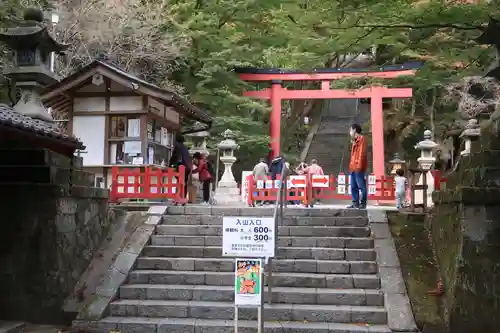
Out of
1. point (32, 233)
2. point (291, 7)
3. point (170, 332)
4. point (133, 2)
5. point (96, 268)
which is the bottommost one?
point (170, 332)

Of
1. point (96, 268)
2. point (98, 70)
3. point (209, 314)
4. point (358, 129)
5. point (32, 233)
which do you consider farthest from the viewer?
point (98, 70)

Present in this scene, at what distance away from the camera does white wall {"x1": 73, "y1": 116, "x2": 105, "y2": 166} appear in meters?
13.4

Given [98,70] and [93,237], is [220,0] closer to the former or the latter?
[98,70]

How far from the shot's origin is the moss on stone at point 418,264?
694 cm

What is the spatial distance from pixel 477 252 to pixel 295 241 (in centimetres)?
319

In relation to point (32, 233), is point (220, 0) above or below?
above

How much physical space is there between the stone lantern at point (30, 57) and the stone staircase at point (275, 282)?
3289 mm

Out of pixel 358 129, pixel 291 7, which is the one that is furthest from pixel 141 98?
pixel 358 129

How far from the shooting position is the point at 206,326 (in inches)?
269

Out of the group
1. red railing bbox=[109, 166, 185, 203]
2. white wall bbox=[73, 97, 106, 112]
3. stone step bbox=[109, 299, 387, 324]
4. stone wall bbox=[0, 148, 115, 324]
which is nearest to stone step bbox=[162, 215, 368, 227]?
red railing bbox=[109, 166, 185, 203]

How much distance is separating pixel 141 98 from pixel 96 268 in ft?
20.5

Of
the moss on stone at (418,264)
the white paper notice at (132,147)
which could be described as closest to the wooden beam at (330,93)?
the white paper notice at (132,147)

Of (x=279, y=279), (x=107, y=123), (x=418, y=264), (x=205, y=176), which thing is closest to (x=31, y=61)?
(x=107, y=123)

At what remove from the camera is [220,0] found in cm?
2028
